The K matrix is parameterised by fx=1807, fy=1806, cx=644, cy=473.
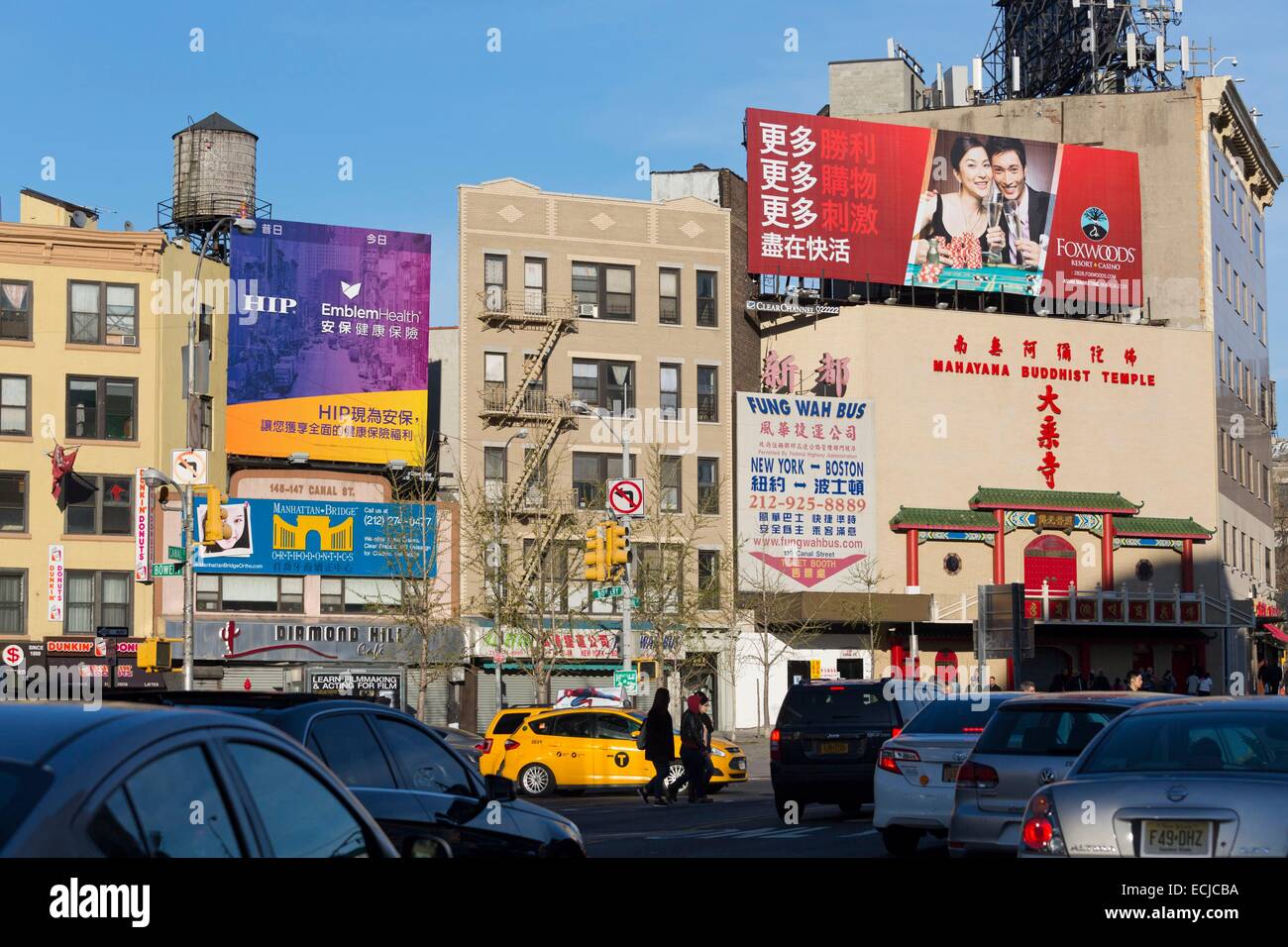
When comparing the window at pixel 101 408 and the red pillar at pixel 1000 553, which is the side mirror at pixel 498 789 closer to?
the window at pixel 101 408

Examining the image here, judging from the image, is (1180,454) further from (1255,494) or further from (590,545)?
(590,545)

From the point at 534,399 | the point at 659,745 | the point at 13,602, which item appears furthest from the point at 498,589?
the point at 659,745

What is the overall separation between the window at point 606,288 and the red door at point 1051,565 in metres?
16.9

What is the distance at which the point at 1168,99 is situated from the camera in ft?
235

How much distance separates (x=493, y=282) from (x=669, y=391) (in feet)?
22.3

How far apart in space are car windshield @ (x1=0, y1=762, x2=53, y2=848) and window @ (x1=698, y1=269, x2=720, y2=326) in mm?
56727

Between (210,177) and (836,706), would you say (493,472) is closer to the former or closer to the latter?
(210,177)

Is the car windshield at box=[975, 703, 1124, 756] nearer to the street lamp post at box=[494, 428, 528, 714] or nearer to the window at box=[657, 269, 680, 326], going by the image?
the street lamp post at box=[494, 428, 528, 714]

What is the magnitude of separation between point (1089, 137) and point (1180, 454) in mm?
13620

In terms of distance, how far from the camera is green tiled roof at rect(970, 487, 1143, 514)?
208 ft

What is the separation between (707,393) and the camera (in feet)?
198

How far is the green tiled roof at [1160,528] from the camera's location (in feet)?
215

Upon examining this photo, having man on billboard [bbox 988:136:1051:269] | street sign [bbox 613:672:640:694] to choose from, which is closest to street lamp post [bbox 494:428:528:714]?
street sign [bbox 613:672:640:694]
